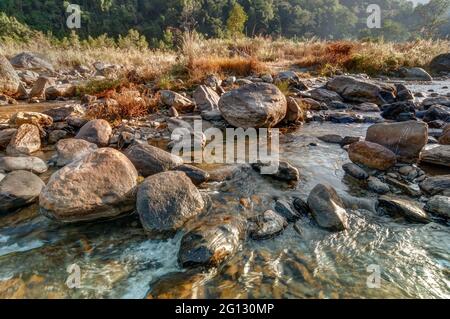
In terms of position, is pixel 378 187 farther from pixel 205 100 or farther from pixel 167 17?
pixel 167 17

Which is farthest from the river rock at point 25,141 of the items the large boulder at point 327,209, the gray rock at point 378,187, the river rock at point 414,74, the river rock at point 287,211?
the river rock at point 414,74

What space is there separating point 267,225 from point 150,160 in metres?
1.35

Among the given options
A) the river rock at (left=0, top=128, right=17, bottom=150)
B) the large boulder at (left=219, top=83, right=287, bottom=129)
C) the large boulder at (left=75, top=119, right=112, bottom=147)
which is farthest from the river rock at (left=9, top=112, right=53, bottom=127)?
the large boulder at (left=219, top=83, right=287, bottom=129)

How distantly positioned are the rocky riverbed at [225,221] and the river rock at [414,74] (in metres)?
7.29

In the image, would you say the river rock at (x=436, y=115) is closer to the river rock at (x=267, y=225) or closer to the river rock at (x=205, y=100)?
the river rock at (x=205, y=100)

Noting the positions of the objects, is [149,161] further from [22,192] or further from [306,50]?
[306,50]

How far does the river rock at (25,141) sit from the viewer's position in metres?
3.46

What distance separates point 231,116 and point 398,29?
60.3 meters

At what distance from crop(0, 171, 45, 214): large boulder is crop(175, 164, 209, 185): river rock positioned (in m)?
1.24

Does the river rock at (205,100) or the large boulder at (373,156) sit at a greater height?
the river rock at (205,100)

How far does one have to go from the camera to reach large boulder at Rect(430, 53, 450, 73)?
11000mm

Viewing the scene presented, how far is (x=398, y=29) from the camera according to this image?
51.2 m

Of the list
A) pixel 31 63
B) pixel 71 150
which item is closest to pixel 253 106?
pixel 71 150
